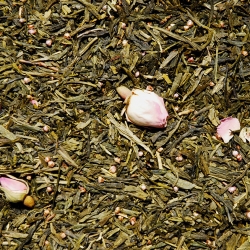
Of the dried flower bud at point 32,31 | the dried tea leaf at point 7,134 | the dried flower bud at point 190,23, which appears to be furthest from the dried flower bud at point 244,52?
the dried tea leaf at point 7,134

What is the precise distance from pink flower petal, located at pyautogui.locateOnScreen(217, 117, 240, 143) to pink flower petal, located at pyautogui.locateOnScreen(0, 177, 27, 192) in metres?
0.64

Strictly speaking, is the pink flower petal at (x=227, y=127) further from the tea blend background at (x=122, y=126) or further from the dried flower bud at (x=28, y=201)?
the dried flower bud at (x=28, y=201)

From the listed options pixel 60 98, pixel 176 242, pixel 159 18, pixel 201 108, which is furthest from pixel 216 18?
pixel 176 242

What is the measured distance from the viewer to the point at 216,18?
4.75ft

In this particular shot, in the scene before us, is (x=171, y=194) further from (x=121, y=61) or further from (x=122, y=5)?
Result: (x=122, y=5)

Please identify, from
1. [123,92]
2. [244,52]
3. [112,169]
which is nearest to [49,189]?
[112,169]

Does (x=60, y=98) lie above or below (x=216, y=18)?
below

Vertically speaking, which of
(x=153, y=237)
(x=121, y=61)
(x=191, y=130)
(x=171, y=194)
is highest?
(x=121, y=61)

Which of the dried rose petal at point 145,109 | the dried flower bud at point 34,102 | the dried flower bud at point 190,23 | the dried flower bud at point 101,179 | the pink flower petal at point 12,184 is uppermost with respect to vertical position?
the dried flower bud at point 190,23

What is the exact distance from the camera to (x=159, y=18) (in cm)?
144

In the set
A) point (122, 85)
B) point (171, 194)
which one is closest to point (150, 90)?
point (122, 85)

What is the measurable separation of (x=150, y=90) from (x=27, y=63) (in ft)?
1.33

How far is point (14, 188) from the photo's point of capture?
1.40m

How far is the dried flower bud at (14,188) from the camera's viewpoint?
1.40 metres
